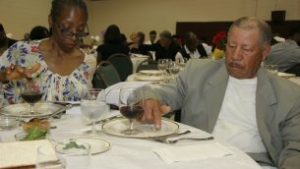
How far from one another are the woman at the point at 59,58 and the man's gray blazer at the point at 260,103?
63 centimetres

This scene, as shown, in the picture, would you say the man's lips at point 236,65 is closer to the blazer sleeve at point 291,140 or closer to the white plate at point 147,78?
the blazer sleeve at point 291,140

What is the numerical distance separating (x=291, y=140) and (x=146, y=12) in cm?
1319

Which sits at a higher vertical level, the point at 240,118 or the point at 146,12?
the point at 146,12

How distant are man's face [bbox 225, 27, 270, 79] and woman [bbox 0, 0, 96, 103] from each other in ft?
2.95

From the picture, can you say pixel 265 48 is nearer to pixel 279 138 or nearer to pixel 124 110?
pixel 279 138

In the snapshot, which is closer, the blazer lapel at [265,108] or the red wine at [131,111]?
the red wine at [131,111]

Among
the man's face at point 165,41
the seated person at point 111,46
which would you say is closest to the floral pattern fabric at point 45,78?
the seated person at point 111,46

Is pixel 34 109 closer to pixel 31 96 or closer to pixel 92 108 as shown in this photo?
pixel 31 96

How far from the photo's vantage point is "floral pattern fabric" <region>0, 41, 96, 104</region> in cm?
238

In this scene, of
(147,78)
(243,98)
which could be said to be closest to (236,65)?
(243,98)

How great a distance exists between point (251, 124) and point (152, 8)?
1281 cm

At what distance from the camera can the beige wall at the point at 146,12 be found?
11.4 m

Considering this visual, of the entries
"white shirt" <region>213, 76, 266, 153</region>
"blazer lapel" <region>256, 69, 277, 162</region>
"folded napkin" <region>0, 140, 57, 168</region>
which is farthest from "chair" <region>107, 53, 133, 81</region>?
"folded napkin" <region>0, 140, 57, 168</region>

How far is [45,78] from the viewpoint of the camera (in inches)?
94.0
